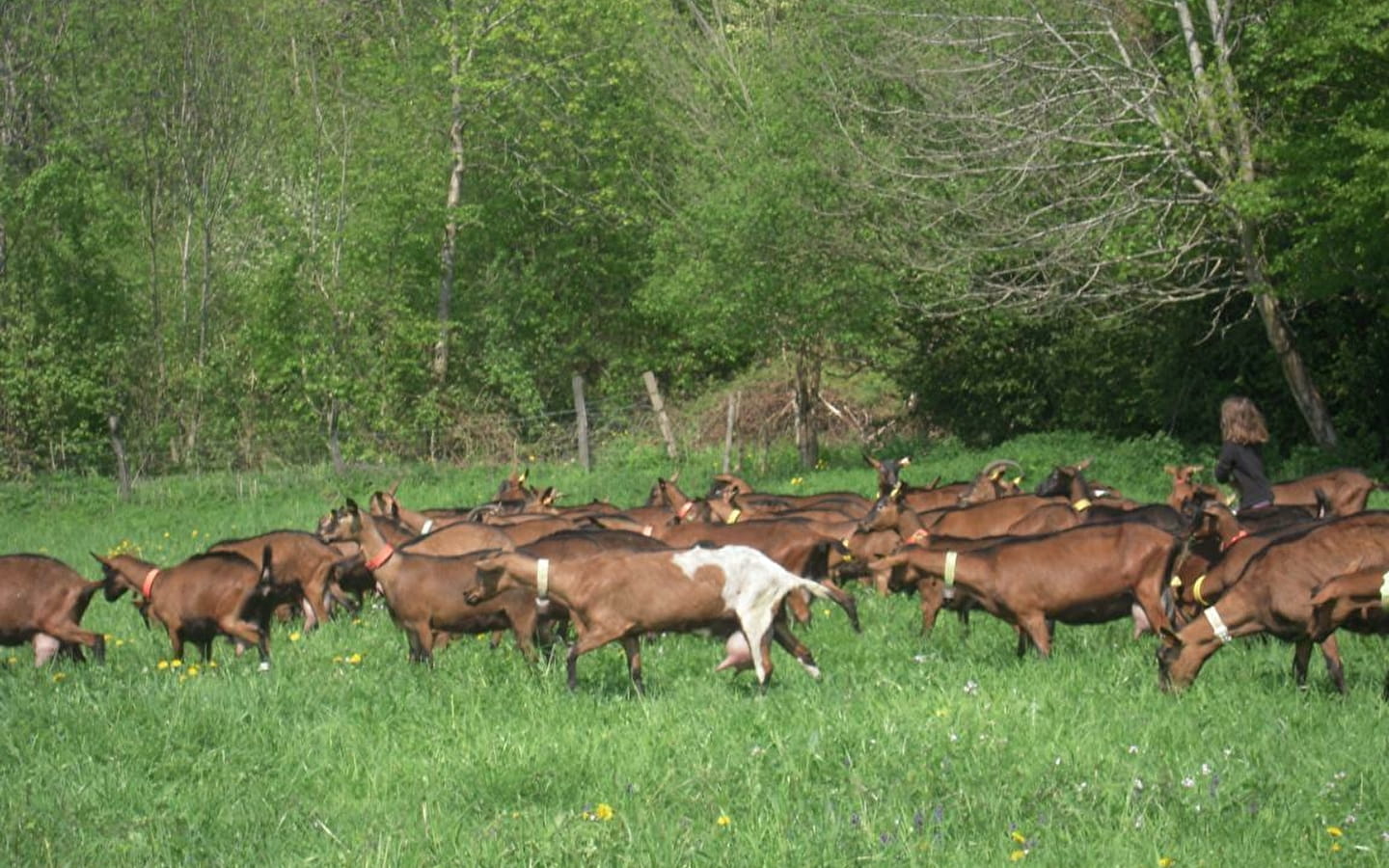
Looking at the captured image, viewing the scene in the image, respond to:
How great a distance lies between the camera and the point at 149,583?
44.6ft

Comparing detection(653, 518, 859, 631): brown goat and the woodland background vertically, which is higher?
the woodland background

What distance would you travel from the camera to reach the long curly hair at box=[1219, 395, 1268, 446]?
46.3ft

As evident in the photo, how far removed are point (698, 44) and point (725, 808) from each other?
31332 mm

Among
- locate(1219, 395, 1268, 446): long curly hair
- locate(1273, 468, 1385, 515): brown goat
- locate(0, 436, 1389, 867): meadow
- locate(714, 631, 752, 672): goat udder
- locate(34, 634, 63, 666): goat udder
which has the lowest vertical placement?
locate(34, 634, 63, 666): goat udder

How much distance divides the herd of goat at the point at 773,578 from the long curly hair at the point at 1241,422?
693mm

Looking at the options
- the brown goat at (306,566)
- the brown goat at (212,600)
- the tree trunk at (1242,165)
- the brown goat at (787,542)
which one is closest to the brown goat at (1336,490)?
Result: the brown goat at (787,542)

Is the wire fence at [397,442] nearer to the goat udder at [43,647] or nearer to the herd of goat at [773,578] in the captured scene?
the herd of goat at [773,578]

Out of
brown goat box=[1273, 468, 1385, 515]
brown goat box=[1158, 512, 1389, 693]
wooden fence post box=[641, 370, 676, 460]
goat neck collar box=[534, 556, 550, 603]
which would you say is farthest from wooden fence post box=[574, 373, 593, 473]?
brown goat box=[1158, 512, 1389, 693]

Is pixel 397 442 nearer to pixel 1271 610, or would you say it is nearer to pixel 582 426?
pixel 582 426

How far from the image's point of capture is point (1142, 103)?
22766 mm

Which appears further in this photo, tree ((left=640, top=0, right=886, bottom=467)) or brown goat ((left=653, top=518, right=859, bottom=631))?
tree ((left=640, top=0, right=886, bottom=467))

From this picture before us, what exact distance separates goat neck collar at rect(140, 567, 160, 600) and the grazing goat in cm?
400

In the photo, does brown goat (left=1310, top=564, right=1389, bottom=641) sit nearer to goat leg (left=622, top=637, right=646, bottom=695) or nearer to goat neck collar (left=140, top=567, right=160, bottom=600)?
goat leg (left=622, top=637, right=646, bottom=695)

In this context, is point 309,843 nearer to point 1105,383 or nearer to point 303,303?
point 1105,383
